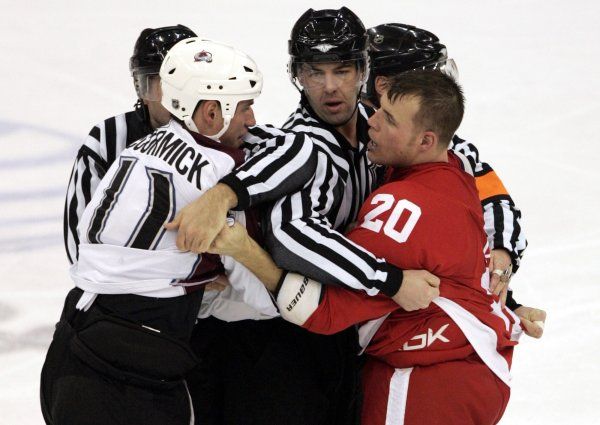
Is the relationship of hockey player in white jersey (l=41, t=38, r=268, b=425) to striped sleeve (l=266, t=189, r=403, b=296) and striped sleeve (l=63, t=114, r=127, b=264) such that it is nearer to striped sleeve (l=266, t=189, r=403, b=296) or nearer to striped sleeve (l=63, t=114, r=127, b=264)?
striped sleeve (l=266, t=189, r=403, b=296)

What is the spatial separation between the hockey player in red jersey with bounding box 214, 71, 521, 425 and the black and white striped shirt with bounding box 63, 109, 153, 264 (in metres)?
0.73

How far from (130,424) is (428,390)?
72 centimetres

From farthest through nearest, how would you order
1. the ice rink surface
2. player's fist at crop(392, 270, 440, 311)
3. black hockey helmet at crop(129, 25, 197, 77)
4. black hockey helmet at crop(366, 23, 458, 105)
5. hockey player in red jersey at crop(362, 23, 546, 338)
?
the ice rink surface < black hockey helmet at crop(366, 23, 458, 105) < black hockey helmet at crop(129, 25, 197, 77) < hockey player in red jersey at crop(362, 23, 546, 338) < player's fist at crop(392, 270, 440, 311)

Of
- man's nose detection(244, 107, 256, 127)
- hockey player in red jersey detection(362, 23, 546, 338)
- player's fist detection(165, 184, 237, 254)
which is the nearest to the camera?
player's fist detection(165, 184, 237, 254)

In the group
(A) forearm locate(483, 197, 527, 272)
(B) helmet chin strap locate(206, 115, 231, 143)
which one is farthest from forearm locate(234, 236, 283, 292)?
(A) forearm locate(483, 197, 527, 272)

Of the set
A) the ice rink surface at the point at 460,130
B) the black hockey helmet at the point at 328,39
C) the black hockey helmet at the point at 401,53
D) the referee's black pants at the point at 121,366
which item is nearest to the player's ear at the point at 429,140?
the black hockey helmet at the point at 328,39

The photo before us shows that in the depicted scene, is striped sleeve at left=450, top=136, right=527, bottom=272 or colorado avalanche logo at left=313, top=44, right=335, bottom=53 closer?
colorado avalanche logo at left=313, top=44, right=335, bottom=53

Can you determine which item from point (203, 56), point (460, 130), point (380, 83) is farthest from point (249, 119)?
point (460, 130)

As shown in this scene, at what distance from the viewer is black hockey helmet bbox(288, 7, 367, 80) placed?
245 cm

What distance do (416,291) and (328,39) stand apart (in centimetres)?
76

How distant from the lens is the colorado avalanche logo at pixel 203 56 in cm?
214

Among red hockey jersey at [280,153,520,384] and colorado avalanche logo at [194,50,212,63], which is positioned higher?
colorado avalanche logo at [194,50,212,63]

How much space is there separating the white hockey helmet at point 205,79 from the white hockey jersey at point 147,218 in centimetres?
8

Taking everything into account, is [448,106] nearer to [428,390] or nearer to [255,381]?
[428,390]
